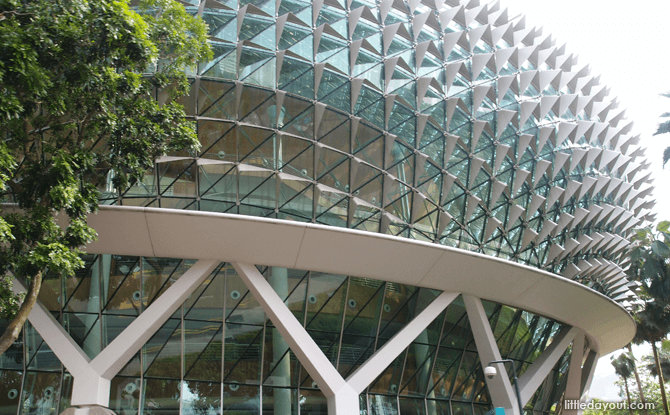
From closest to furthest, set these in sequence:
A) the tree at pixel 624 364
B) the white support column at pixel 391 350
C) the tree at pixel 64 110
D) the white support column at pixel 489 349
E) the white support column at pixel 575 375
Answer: the tree at pixel 64 110 < the white support column at pixel 391 350 < the white support column at pixel 489 349 < the white support column at pixel 575 375 < the tree at pixel 624 364

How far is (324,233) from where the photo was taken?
15.9m

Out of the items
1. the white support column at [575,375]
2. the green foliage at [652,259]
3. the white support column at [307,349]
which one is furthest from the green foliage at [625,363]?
the white support column at [307,349]

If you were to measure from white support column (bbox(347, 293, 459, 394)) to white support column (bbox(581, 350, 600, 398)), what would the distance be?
1477 centimetres

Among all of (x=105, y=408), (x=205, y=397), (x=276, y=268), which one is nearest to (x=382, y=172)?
(x=276, y=268)

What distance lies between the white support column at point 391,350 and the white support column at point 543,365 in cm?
632

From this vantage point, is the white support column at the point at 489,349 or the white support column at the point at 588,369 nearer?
the white support column at the point at 489,349

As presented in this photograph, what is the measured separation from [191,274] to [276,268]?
309 cm

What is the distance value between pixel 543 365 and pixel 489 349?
500cm

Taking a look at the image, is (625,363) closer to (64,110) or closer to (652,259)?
(652,259)

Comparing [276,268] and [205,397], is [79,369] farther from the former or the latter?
[276,268]

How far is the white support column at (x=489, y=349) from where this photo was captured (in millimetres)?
19328

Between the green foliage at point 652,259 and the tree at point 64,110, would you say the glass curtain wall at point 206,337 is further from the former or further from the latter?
the green foliage at point 652,259

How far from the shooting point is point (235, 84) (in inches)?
659

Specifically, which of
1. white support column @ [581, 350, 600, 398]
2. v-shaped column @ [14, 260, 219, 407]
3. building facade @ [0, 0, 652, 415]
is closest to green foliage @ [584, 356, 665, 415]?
white support column @ [581, 350, 600, 398]
